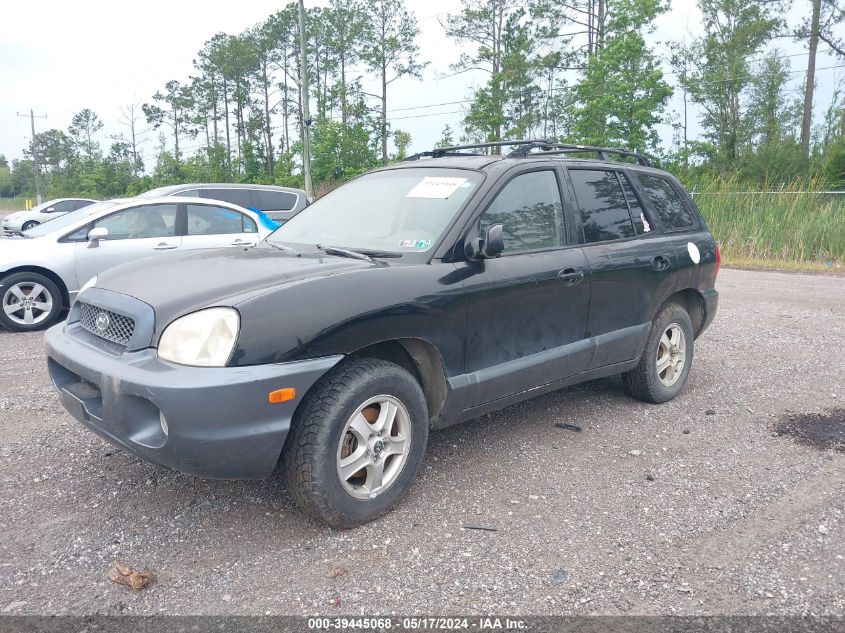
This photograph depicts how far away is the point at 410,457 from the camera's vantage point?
10.9 feet

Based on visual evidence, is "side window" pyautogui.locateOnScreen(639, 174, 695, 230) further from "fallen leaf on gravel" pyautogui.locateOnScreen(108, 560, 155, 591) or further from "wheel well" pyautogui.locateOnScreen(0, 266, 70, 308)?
"wheel well" pyautogui.locateOnScreen(0, 266, 70, 308)

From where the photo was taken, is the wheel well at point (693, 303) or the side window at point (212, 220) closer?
the wheel well at point (693, 303)

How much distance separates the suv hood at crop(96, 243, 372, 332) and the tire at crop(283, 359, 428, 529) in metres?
0.52

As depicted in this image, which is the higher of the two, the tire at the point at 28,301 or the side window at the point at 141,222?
the side window at the point at 141,222

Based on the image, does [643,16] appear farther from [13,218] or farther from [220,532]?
[220,532]

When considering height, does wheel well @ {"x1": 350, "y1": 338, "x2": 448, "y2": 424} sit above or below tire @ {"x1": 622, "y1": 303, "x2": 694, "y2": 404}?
above

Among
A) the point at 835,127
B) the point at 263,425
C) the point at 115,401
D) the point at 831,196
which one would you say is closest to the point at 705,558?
the point at 263,425

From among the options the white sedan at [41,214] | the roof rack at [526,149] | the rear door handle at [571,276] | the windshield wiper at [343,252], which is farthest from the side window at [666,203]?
the white sedan at [41,214]

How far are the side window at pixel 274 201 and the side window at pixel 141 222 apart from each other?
4312mm

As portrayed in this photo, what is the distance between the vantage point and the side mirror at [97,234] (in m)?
7.62

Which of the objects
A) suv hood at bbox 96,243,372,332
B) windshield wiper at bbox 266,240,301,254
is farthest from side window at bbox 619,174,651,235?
windshield wiper at bbox 266,240,301,254

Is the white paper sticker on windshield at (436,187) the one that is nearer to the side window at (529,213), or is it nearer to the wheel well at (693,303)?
the side window at (529,213)

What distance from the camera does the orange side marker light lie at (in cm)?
275

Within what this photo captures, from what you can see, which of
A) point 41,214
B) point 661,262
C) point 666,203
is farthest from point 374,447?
point 41,214
